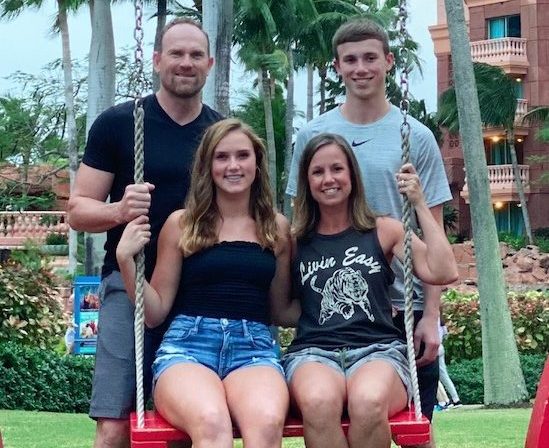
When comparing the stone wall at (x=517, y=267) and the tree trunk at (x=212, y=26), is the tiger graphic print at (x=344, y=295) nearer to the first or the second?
the tree trunk at (x=212, y=26)

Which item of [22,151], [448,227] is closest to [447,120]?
[448,227]

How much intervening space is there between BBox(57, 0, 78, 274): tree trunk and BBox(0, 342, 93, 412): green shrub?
17766 mm

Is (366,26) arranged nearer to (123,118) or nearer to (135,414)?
(123,118)

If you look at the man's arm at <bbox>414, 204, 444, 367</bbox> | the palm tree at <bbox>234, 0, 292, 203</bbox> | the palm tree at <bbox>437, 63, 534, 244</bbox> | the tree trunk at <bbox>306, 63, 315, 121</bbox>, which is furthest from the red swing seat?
the tree trunk at <bbox>306, 63, 315, 121</bbox>

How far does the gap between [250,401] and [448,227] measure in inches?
1510

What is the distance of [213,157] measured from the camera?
4.71 m

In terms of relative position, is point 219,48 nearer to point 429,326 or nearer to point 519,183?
point 429,326

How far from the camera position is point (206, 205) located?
4719 mm

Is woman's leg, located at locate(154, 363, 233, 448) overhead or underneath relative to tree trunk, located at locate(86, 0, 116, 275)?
underneath

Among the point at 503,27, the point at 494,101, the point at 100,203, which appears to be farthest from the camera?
the point at 503,27

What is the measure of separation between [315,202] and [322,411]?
2.98ft

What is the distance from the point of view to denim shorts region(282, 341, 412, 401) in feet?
15.0

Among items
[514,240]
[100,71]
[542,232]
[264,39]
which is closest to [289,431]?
[100,71]

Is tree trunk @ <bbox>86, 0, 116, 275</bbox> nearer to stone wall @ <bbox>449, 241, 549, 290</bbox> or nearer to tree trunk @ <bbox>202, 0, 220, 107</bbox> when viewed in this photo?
tree trunk @ <bbox>202, 0, 220, 107</bbox>
